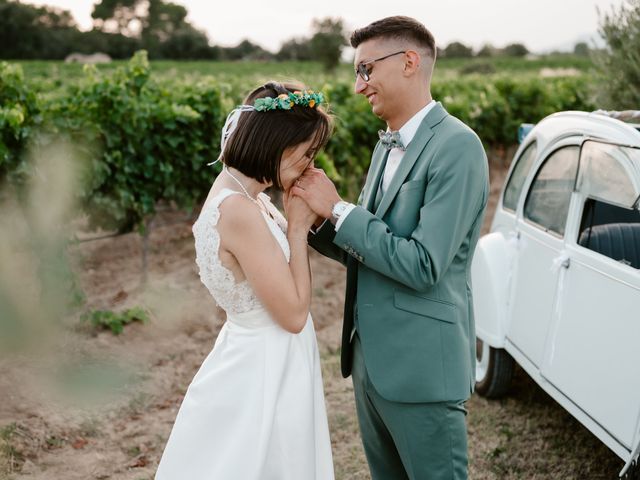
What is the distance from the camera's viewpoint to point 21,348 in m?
5.34

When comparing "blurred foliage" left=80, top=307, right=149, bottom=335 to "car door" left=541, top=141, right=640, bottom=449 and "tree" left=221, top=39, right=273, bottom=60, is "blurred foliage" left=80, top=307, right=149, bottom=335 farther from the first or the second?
"tree" left=221, top=39, right=273, bottom=60

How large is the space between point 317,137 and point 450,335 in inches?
35.5

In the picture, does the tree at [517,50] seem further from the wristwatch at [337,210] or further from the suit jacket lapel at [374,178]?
the wristwatch at [337,210]

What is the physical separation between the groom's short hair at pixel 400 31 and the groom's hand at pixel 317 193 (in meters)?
0.58

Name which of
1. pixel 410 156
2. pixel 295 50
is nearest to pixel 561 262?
pixel 410 156

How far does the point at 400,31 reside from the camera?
7.75 feet

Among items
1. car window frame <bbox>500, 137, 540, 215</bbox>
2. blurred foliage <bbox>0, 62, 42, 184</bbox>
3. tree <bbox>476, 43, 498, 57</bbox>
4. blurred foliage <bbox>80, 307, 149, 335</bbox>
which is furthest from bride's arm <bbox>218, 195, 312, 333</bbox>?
tree <bbox>476, 43, 498, 57</bbox>

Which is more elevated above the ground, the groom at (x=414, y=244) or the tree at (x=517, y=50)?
the tree at (x=517, y=50)

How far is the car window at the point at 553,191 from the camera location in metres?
3.87

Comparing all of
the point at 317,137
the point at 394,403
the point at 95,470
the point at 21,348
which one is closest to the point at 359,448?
the point at 95,470

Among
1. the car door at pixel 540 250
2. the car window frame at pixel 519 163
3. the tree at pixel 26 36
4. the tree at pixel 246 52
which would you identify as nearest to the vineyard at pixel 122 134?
the car window frame at pixel 519 163

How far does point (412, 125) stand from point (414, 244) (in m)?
0.55

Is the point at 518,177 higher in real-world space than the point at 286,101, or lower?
lower

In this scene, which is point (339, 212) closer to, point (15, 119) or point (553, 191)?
point (553, 191)
